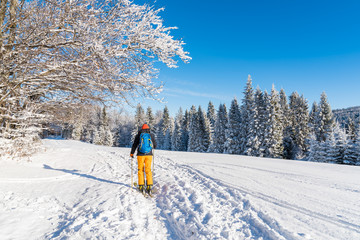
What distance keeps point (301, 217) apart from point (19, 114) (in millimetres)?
10274

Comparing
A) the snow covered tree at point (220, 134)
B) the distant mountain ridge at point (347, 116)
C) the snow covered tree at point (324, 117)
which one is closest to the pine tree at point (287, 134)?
the snow covered tree at point (324, 117)

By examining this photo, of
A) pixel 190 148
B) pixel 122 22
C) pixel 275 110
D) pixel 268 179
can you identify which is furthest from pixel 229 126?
pixel 122 22

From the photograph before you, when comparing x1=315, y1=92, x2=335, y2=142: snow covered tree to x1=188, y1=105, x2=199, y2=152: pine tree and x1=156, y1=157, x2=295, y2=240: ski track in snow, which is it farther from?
x1=156, y1=157, x2=295, y2=240: ski track in snow

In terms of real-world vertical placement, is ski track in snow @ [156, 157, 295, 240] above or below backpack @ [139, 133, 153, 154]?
below

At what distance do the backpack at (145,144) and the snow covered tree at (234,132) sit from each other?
28768mm

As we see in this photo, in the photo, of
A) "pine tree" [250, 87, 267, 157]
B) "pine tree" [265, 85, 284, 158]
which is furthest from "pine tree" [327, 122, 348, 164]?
"pine tree" [250, 87, 267, 157]

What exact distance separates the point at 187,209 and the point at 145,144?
2.18m

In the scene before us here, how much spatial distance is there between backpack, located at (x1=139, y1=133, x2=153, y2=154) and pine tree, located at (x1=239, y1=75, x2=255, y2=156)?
26391 millimetres

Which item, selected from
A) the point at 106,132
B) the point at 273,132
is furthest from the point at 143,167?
the point at 106,132

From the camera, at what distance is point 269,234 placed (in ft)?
9.04

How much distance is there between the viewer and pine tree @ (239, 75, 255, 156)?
2912 cm

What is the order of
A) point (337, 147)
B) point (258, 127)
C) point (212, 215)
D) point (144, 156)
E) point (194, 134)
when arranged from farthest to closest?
point (194, 134), point (258, 127), point (337, 147), point (144, 156), point (212, 215)

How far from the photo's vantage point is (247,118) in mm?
31328

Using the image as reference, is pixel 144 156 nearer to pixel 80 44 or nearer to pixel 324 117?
pixel 80 44
